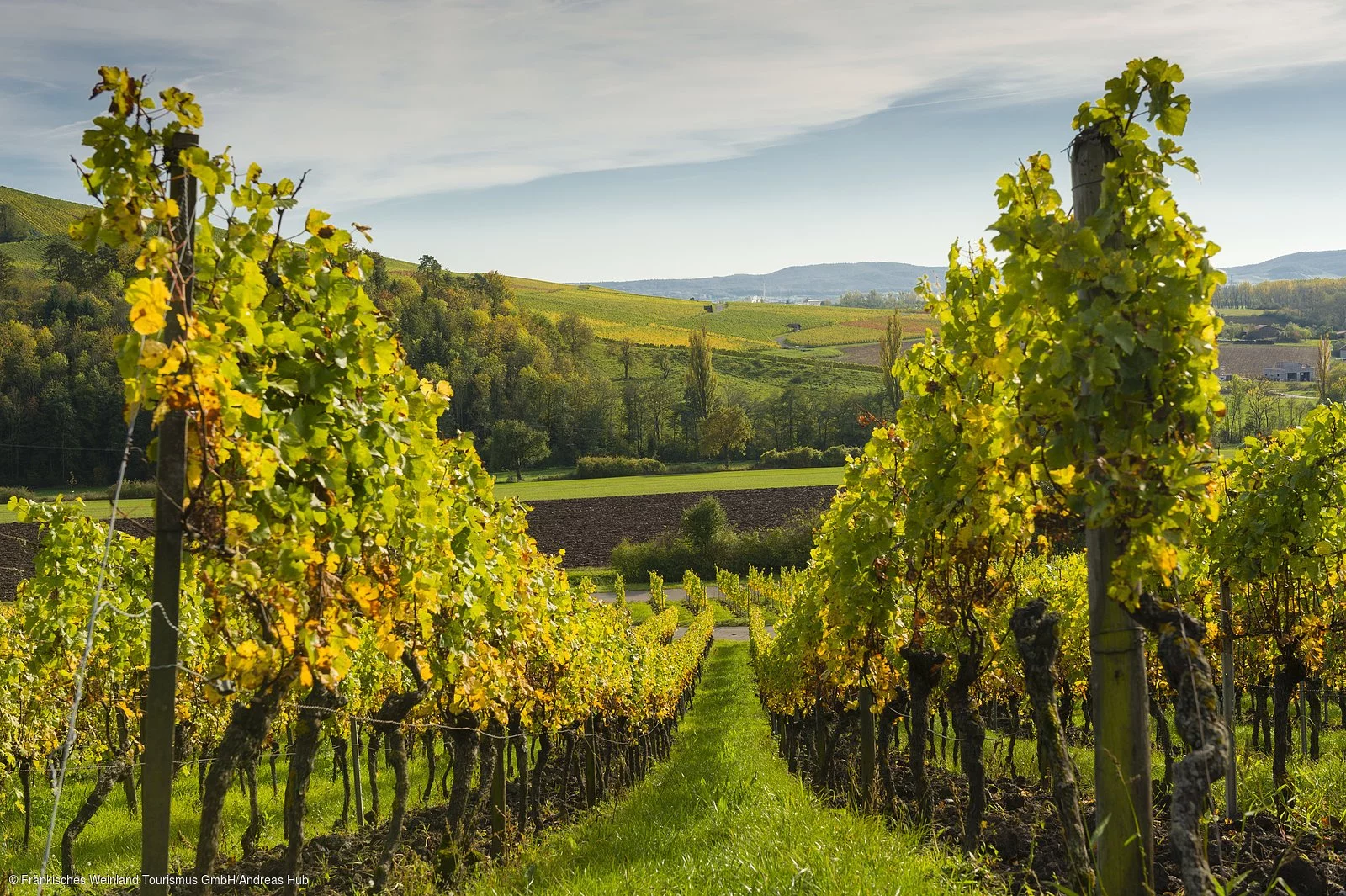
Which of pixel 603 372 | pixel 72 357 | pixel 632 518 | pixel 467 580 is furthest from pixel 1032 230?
pixel 603 372

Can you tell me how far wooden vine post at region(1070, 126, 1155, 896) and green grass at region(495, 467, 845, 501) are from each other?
65.3 meters

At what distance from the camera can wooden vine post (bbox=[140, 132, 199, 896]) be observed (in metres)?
3.59

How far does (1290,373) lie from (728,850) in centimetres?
12918

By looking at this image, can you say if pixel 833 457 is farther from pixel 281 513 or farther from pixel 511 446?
pixel 281 513

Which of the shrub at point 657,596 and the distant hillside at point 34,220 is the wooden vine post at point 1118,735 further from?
the distant hillside at point 34,220

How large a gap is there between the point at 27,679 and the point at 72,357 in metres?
77.7

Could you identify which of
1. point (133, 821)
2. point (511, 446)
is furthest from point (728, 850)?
point (511, 446)

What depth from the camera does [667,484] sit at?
7819 centimetres

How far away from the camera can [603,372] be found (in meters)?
120

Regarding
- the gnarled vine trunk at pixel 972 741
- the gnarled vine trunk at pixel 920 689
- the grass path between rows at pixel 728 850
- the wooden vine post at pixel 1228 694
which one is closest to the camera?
the grass path between rows at pixel 728 850

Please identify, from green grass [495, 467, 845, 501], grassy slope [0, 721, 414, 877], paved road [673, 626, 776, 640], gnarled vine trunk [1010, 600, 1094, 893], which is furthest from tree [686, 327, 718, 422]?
gnarled vine trunk [1010, 600, 1094, 893]

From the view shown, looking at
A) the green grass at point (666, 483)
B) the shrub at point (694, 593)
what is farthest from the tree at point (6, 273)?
the shrub at point (694, 593)

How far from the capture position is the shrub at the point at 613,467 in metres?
86.8

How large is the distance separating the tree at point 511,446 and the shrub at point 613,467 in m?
4.46
